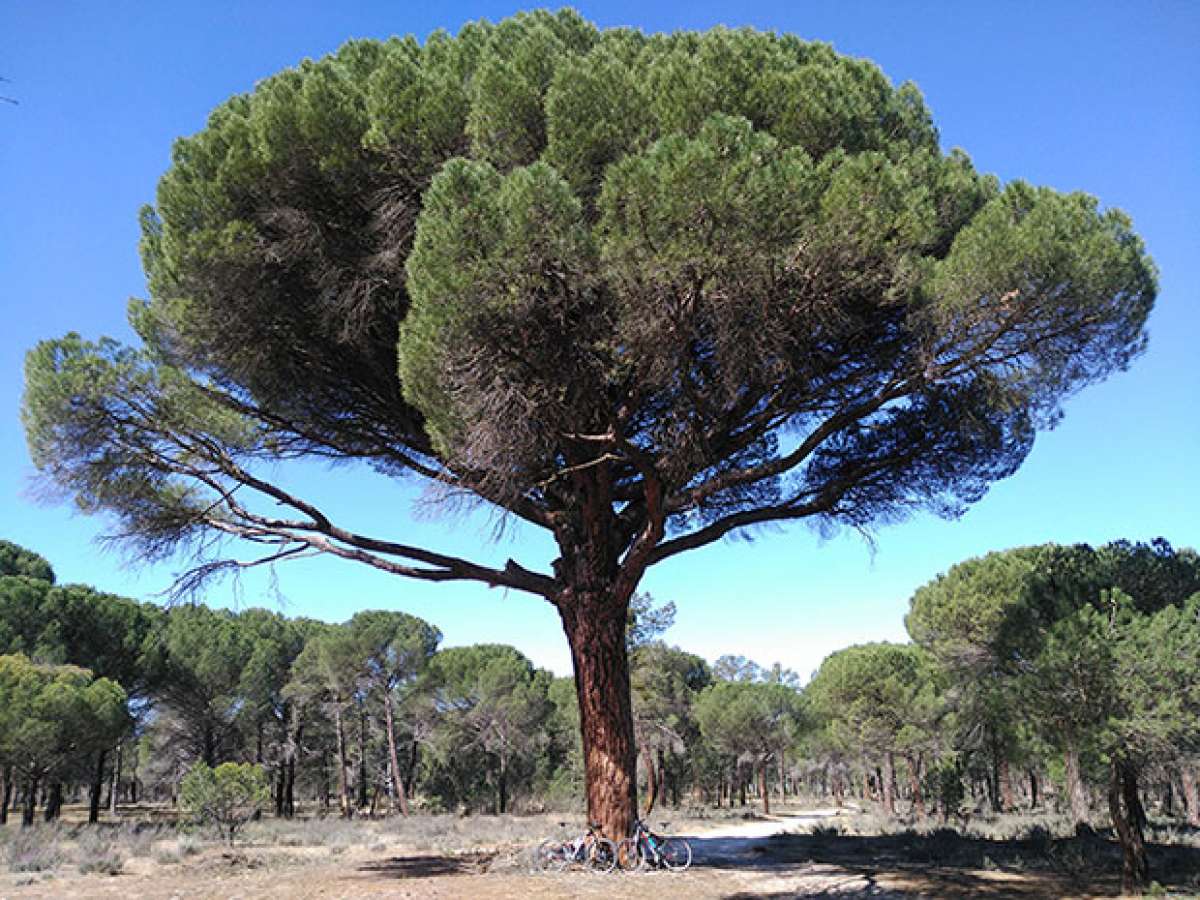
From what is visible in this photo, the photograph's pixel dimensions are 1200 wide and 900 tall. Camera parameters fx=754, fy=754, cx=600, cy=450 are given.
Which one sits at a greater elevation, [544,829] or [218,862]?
[218,862]

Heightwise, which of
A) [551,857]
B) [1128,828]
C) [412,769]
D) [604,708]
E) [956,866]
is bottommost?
[412,769]

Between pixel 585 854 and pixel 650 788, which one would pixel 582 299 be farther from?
pixel 650 788

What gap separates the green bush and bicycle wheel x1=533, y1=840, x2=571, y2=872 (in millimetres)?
8334

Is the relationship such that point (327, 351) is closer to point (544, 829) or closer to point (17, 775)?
point (544, 829)

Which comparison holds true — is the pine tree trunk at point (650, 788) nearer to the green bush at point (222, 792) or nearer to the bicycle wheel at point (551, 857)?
the bicycle wheel at point (551, 857)

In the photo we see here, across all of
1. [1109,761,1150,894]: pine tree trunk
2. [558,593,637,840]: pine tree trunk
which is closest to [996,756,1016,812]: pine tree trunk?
[1109,761,1150,894]: pine tree trunk

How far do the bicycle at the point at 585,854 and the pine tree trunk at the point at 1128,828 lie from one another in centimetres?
536

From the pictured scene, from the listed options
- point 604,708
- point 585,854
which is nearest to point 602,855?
point 585,854

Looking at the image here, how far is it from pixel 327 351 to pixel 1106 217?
8.38 m

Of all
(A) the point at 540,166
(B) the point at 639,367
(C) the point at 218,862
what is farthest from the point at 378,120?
(C) the point at 218,862

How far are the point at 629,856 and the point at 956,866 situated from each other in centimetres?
518

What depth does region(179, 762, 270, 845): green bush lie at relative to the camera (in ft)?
48.1

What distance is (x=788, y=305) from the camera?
22.6ft

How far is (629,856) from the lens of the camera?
337 inches
